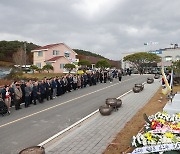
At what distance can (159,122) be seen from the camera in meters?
8.30

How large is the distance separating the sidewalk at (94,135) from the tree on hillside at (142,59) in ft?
172

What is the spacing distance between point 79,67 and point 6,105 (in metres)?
45.3

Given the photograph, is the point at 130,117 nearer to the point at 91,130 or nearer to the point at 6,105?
the point at 91,130

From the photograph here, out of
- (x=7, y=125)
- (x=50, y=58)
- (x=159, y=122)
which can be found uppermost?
(x=50, y=58)

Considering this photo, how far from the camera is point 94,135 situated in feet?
33.8

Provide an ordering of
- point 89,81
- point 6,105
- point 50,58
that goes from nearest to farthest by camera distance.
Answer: point 6,105, point 89,81, point 50,58

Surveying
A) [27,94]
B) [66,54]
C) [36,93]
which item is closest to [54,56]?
[66,54]

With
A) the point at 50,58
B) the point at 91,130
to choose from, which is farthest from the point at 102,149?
the point at 50,58

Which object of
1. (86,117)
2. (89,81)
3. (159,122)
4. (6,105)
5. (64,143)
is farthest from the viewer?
(89,81)

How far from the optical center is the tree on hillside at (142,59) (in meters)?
65.7

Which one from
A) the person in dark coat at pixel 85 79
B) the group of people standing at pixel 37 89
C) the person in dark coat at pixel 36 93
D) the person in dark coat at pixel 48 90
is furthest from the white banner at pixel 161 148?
the person in dark coat at pixel 85 79

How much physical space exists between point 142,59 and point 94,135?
191ft

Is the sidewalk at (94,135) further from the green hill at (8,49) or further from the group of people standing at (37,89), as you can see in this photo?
the green hill at (8,49)

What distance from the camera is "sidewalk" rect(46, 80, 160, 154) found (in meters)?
8.80
